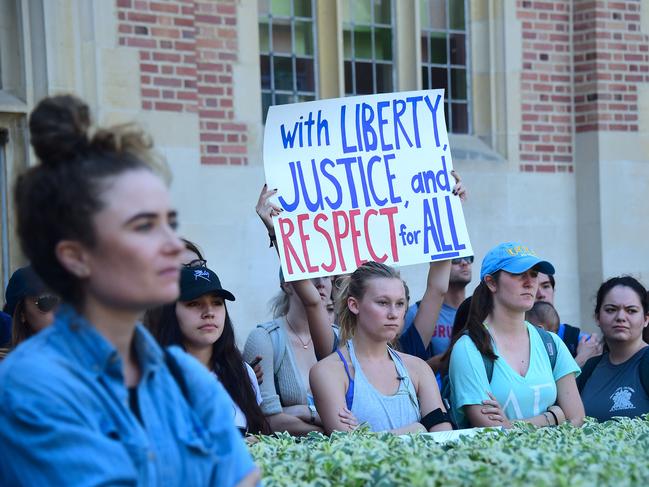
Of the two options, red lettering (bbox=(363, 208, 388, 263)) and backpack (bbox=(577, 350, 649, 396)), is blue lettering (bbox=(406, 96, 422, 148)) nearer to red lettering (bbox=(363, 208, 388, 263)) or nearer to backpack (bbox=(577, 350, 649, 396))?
red lettering (bbox=(363, 208, 388, 263))

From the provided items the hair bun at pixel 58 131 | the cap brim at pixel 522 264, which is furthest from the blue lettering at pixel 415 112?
the hair bun at pixel 58 131

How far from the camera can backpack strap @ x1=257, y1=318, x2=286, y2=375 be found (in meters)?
6.45

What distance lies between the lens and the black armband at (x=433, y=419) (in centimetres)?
574

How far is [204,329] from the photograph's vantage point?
5.62m

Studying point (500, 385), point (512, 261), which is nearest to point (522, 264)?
point (512, 261)

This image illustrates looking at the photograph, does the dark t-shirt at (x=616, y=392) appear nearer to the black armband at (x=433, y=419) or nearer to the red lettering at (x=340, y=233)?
the black armband at (x=433, y=419)

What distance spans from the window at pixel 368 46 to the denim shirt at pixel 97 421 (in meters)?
8.38

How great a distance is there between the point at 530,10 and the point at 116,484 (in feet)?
32.0

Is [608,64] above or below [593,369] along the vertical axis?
above

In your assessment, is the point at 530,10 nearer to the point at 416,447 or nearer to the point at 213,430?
the point at 416,447

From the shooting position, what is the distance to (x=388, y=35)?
1125 cm

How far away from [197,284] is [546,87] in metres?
6.89

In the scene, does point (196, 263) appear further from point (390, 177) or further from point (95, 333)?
point (95, 333)

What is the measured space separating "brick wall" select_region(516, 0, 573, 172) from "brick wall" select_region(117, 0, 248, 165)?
3.12 metres
